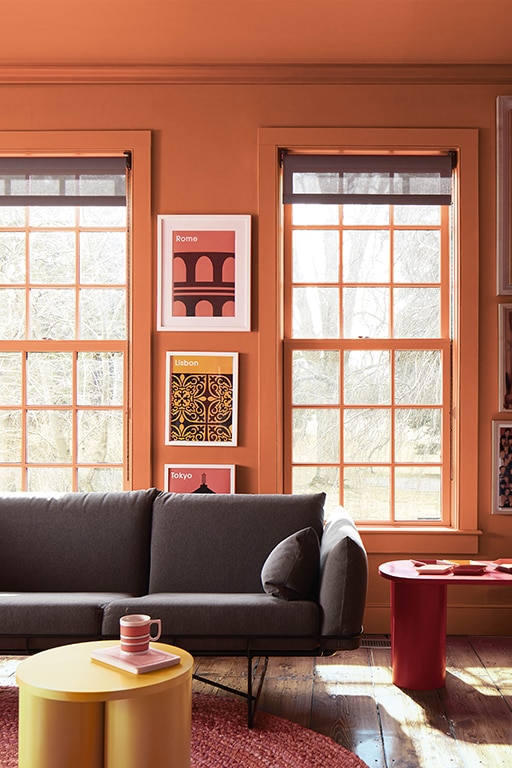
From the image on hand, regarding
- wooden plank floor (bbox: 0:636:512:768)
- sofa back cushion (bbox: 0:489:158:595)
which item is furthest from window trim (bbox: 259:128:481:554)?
sofa back cushion (bbox: 0:489:158:595)

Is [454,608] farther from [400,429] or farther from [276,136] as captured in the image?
[276,136]

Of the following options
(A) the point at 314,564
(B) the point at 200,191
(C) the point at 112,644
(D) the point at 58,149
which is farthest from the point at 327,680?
(D) the point at 58,149

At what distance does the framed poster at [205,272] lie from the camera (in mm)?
4980

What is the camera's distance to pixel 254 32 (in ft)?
15.0

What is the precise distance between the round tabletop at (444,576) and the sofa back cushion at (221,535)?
1.40 ft

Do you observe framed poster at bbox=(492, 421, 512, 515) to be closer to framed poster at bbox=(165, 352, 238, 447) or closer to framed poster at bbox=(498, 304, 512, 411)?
framed poster at bbox=(498, 304, 512, 411)

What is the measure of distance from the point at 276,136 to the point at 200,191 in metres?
0.57

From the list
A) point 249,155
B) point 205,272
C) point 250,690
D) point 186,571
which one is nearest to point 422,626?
point 250,690

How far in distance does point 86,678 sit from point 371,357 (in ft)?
9.76

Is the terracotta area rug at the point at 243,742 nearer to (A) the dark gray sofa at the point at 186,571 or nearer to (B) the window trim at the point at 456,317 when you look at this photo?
(A) the dark gray sofa at the point at 186,571

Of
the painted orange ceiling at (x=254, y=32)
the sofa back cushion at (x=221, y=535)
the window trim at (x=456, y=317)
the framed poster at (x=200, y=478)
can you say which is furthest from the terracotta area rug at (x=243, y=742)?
the painted orange ceiling at (x=254, y=32)

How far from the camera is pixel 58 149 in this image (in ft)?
16.5

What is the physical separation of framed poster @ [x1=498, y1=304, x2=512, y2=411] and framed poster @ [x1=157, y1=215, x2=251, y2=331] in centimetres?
155

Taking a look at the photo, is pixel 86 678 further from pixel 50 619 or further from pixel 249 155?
pixel 249 155
